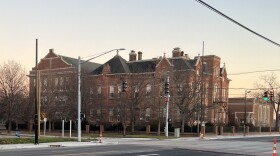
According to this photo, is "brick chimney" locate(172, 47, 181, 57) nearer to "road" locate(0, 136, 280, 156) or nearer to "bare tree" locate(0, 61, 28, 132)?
"bare tree" locate(0, 61, 28, 132)

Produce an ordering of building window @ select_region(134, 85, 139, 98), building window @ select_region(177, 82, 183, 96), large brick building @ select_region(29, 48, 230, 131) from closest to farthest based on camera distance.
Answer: building window @ select_region(134, 85, 139, 98) < large brick building @ select_region(29, 48, 230, 131) < building window @ select_region(177, 82, 183, 96)

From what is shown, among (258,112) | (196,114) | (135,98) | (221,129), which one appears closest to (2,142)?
(135,98)

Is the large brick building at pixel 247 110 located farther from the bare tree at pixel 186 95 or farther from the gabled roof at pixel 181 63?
the bare tree at pixel 186 95

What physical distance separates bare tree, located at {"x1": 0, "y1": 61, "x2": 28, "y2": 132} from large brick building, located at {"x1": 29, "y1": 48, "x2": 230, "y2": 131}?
22.1 ft

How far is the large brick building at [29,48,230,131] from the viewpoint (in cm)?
5609

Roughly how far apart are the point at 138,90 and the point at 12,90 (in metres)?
18.1

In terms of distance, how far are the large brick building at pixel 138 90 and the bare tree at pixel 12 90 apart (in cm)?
673

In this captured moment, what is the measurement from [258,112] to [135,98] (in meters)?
56.6

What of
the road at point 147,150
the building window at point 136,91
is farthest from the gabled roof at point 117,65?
the road at point 147,150

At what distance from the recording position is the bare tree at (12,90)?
5566 centimetres

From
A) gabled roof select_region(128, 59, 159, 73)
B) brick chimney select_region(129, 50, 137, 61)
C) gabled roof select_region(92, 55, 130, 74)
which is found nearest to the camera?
gabled roof select_region(128, 59, 159, 73)

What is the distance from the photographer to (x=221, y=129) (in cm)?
6456

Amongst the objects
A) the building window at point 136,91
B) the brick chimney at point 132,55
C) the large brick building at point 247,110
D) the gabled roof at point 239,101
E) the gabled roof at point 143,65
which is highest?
the brick chimney at point 132,55

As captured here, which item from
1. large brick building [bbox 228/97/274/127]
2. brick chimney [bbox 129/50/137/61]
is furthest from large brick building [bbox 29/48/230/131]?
large brick building [bbox 228/97/274/127]
